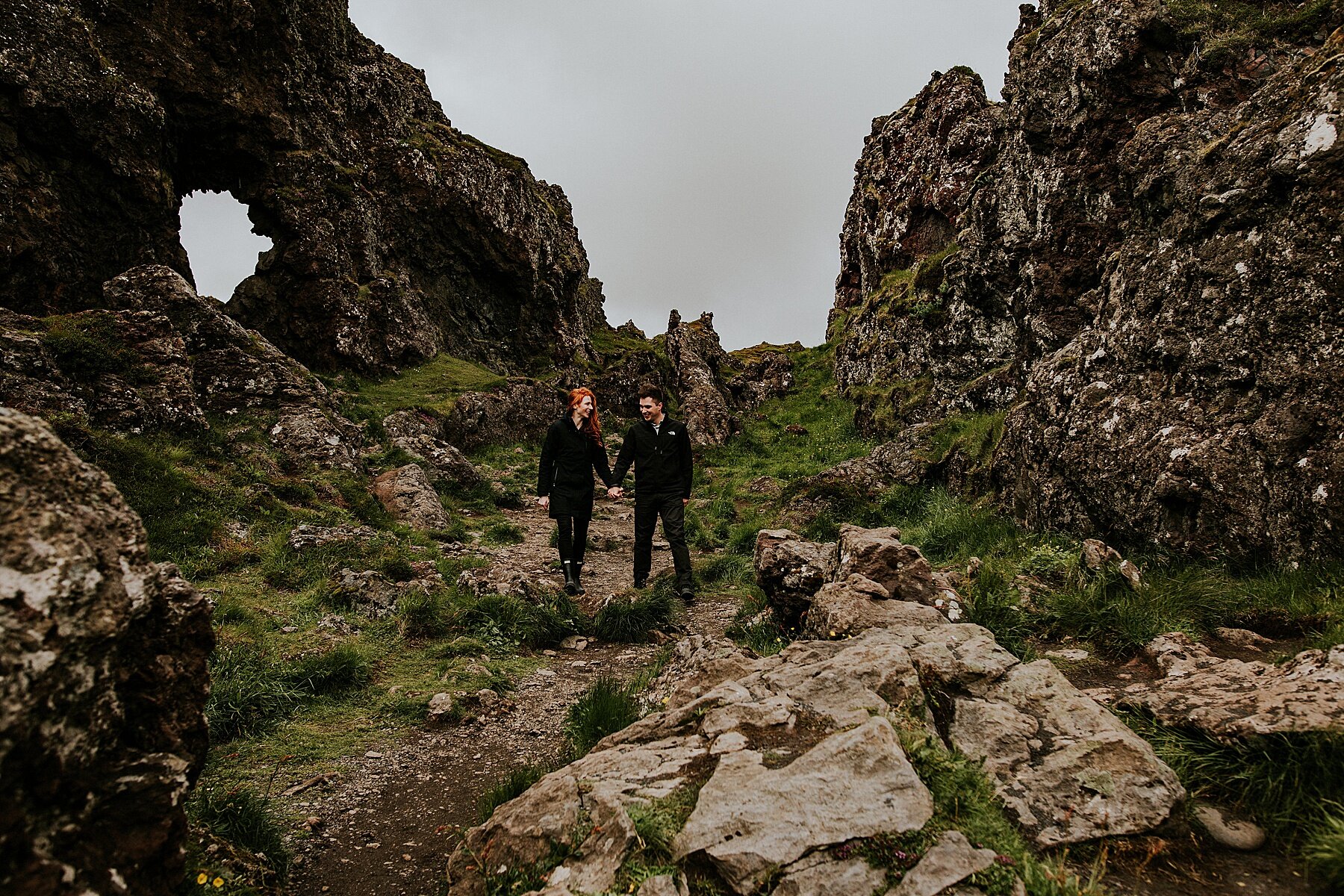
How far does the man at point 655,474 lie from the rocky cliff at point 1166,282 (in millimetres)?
5430

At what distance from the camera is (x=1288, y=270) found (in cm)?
657

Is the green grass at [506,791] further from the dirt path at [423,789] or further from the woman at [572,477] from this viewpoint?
the woman at [572,477]

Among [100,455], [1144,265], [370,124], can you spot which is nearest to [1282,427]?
[1144,265]

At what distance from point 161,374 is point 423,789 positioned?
11.5 metres

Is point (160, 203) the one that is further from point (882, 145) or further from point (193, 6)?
point (882, 145)

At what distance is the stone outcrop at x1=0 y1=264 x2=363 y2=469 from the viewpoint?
1062 centimetres

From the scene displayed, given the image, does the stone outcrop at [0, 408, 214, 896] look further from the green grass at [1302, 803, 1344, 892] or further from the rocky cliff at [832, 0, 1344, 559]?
the rocky cliff at [832, 0, 1344, 559]

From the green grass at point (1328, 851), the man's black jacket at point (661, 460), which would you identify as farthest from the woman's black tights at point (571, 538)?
A: the green grass at point (1328, 851)

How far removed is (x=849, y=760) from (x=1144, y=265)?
28.7 feet

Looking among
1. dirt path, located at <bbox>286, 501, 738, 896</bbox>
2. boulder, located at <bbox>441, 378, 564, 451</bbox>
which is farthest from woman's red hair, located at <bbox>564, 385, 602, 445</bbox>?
boulder, located at <bbox>441, 378, 564, 451</bbox>

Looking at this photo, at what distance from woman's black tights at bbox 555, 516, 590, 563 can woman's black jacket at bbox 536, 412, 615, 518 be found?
0.10 metres

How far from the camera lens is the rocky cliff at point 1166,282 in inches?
248

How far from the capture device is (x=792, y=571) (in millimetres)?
8125

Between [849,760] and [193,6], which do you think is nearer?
[849,760]
